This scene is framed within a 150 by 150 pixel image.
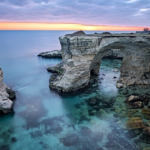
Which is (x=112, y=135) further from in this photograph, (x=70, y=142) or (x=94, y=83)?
(x=94, y=83)

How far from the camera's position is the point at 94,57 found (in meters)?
17.7

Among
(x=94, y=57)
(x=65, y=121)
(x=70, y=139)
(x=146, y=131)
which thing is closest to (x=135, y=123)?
(x=146, y=131)

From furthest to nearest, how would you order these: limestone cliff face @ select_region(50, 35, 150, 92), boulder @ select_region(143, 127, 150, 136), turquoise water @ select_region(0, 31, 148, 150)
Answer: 1. limestone cliff face @ select_region(50, 35, 150, 92)
2. boulder @ select_region(143, 127, 150, 136)
3. turquoise water @ select_region(0, 31, 148, 150)

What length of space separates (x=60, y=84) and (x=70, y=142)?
29.4 ft

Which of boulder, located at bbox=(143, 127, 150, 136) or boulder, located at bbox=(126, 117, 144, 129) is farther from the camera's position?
boulder, located at bbox=(126, 117, 144, 129)

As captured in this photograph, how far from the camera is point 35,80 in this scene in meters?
23.0

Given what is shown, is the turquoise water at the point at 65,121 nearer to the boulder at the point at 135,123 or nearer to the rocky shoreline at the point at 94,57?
the boulder at the point at 135,123

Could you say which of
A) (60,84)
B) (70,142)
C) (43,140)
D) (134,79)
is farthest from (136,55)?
(43,140)

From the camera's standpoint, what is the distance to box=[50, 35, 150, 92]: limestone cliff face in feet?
53.2

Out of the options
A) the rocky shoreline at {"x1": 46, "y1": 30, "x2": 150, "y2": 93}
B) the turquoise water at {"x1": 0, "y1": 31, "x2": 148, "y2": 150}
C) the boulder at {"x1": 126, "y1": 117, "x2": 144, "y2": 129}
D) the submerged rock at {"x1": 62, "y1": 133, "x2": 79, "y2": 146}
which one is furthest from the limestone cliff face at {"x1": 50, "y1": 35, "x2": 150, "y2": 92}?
the boulder at {"x1": 126, "y1": 117, "x2": 144, "y2": 129}

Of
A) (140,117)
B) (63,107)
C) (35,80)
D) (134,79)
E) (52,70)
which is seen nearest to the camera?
(140,117)

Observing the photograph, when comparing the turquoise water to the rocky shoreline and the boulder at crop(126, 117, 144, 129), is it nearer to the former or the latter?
the boulder at crop(126, 117, 144, 129)

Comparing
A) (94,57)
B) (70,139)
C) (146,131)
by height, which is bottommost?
(70,139)

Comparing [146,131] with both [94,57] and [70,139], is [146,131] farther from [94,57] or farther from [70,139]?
[94,57]
